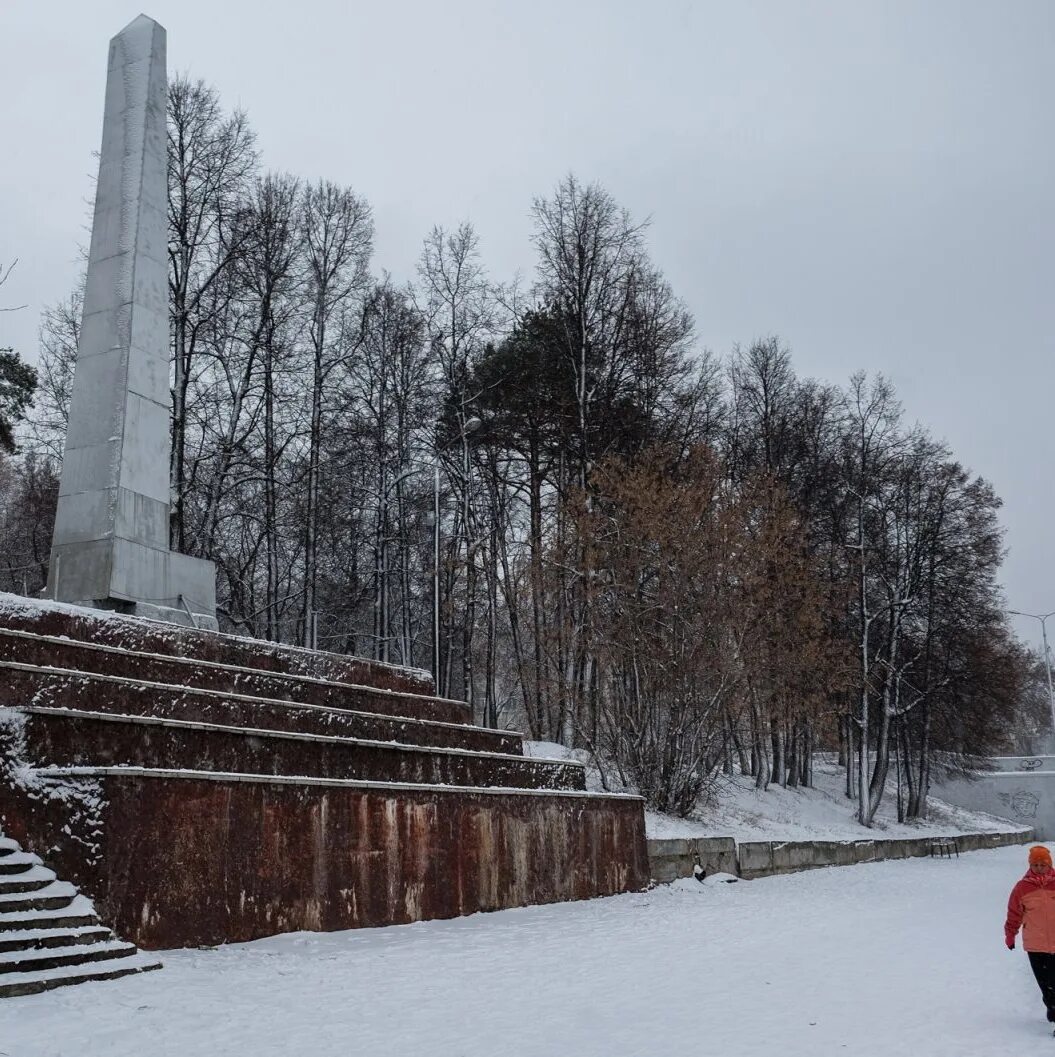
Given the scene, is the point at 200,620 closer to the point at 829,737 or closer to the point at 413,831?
the point at 413,831

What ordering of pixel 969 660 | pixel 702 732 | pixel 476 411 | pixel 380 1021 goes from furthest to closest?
pixel 969 660 < pixel 476 411 < pixel 702 732 < pixel 380 1021

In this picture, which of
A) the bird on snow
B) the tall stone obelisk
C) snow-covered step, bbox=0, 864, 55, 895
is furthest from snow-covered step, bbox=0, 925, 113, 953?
the bird on snow

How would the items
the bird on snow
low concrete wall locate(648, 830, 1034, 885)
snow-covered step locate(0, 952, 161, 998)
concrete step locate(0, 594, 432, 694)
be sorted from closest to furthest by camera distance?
snow-covered step locate(0, 952, 161, 998) → concrete step locate(0, 594, 432, 694) → low concrete wall locate(648, 830, 1034, 885) → the bird on snow

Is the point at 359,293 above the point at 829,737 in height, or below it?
above

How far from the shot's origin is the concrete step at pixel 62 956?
21.0ft

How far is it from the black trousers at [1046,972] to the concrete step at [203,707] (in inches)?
271

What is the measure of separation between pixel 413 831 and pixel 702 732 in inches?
385

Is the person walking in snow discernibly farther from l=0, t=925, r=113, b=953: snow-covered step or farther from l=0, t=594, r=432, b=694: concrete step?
l=0, t=594, r=432, b=694: concrete step

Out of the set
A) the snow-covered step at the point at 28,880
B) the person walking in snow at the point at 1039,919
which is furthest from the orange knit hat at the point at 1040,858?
the snow-covered step at the point at 28,880

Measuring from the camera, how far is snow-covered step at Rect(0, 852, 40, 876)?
7.21 m

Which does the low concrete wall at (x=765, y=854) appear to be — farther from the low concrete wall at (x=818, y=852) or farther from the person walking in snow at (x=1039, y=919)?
the person walking in snow at (x=1039, y=919)

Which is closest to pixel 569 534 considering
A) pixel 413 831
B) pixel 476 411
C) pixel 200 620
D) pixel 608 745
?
pixel 608 745

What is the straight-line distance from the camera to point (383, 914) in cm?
1026

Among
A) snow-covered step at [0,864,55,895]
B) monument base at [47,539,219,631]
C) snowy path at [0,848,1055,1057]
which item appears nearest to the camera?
snowy path at [0,848,1055,1057]
